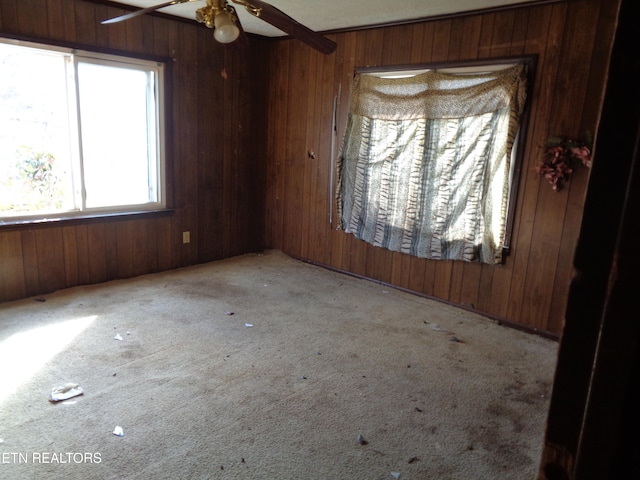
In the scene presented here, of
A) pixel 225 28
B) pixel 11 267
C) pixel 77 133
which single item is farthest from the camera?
pixel 77 133

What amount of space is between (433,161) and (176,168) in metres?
2.43

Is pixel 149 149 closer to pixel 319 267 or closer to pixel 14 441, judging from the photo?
pixel 319 267

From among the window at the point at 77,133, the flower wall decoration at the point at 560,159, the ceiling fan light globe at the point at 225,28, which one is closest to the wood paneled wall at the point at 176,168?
the window at the point at 77,133

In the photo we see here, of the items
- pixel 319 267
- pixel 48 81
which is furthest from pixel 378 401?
pixel 48 81

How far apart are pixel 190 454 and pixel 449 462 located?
3.71 feet

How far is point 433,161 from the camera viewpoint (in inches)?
151

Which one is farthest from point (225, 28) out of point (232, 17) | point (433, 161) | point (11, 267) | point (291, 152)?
point (291, 152)

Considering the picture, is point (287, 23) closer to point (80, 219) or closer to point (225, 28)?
point (225, 28)

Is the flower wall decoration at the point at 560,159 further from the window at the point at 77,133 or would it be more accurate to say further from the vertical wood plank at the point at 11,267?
the vertical wood plank at the point at 11,267

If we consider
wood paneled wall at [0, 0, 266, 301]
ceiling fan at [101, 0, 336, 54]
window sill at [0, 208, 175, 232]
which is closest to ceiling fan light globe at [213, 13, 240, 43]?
ceiling fan at [101, 0, 336, 54]

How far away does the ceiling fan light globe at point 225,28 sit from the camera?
7.44ft

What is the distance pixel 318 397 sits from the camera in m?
2.48

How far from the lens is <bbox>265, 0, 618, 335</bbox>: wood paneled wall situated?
3.08 m

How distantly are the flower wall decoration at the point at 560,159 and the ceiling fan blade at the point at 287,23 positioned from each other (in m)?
1.66
